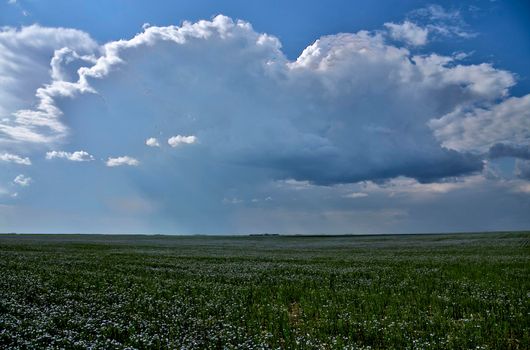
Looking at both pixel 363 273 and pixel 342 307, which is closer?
pixel 342 307

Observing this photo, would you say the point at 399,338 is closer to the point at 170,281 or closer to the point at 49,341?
the point at 49,341

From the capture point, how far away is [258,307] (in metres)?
17.1

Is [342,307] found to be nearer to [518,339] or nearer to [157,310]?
[518,339]

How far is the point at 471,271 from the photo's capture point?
26.8 metres

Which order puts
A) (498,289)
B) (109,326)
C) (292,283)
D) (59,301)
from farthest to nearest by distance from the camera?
(292,283), (498,289), (59,301), (109,326)

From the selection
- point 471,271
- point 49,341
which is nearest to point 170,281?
point 49,341

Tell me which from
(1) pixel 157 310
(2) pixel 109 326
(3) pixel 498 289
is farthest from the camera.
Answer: (3) pixel 498 289

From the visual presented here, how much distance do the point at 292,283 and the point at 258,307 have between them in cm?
640

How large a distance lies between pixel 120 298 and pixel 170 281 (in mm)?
5372

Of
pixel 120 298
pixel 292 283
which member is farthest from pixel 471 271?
pixel 120 298

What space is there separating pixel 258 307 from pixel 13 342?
896 cm

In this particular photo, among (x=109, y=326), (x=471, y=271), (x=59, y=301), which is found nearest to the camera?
(x=109, y=326)

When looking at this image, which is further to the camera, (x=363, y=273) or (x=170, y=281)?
(x=363, y=273)

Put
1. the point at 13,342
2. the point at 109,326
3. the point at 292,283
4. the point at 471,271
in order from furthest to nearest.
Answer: the point at 471,271
the point at 292,283
the point at 109,326
the point at 13,342
